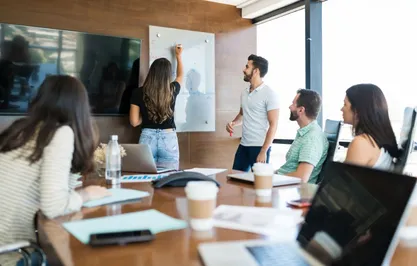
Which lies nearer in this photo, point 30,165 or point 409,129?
point 30,165

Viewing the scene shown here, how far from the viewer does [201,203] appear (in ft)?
3.03

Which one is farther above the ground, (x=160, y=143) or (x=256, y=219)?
(x=160, y=143)

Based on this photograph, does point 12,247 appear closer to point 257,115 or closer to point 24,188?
point 24,188

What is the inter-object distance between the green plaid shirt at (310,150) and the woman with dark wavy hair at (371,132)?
29 centimetres

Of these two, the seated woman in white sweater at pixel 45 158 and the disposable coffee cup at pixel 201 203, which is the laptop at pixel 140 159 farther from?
the disposable coffee cup at pixel 201 203

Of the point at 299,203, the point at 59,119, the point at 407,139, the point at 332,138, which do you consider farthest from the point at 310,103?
the point at 59,119

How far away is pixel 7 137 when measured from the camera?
1236 millimetres

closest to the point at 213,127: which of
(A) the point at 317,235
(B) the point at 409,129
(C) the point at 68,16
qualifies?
(C) the point at 68,16

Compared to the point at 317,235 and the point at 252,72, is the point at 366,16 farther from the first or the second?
the point at 317,235

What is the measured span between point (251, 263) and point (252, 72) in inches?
111

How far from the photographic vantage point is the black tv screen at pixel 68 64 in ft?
9.79

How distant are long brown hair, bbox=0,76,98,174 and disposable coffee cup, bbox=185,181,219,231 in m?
0.53

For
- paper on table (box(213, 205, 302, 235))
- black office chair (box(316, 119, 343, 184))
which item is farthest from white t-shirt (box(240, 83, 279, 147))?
paper on table (box(213, 205, 302, 235))

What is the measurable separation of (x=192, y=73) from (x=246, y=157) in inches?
42.9
